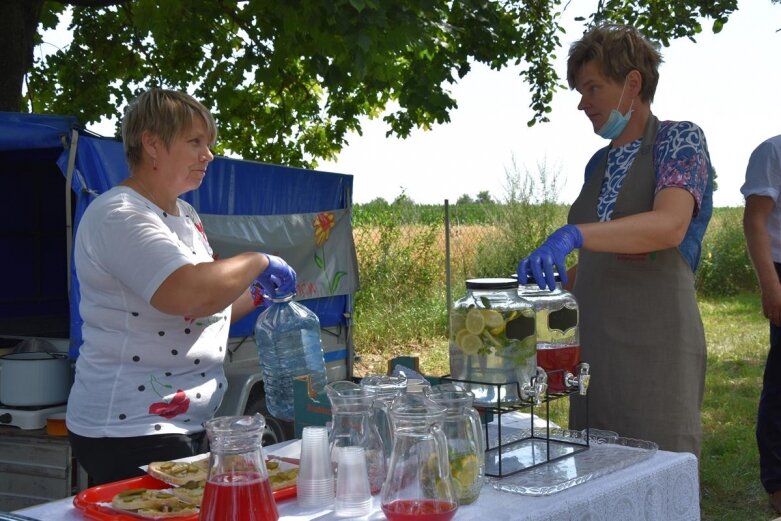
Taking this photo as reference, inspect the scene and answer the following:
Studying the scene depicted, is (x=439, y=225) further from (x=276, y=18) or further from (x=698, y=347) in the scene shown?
(x=698, y=347)

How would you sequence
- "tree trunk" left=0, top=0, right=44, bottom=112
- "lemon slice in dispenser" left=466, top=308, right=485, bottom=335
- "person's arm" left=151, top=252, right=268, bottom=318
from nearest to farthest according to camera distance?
"lemon slice in dispenser" left=466, top=308, right=485, bottom=335
"person's arm" left=151, top=252, right=268, bottom=318
"tree trunk" left=0, top=0, right=44, bottom=112

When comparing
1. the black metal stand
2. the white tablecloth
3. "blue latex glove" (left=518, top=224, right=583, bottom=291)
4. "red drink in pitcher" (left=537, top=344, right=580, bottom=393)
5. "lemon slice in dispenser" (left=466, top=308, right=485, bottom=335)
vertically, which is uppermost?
"blue latex glove" (left=518, top=224, right=583, bottom=291)

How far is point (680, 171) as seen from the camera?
252 cm

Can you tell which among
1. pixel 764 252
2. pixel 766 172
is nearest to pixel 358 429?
pixel 764 252

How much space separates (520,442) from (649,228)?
2.26 ft

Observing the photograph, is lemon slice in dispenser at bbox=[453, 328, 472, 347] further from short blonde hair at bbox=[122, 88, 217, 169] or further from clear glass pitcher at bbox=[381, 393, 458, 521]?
short blonde hair at bbox=[122, 88, 217, 169]

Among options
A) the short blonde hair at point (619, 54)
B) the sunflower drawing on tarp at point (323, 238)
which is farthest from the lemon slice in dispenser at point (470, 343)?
the sunflower drawing on tarp at point (323, 238)

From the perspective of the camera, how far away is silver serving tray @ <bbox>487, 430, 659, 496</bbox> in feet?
6.09

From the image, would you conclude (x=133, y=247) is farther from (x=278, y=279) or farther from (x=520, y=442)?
(x=520, y=442)

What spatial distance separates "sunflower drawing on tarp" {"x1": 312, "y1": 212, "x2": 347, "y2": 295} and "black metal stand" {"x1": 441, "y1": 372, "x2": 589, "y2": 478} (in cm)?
414

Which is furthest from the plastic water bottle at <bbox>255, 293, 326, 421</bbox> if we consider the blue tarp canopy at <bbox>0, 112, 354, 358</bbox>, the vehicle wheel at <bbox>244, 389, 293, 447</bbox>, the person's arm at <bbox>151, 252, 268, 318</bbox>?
the vehicle wheel at <bbox>244, 389, 293, 447</bbox>

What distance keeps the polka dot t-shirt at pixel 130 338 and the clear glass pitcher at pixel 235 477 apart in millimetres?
797

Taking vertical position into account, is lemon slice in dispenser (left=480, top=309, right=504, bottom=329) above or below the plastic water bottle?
above

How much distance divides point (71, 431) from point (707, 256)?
15.2m
